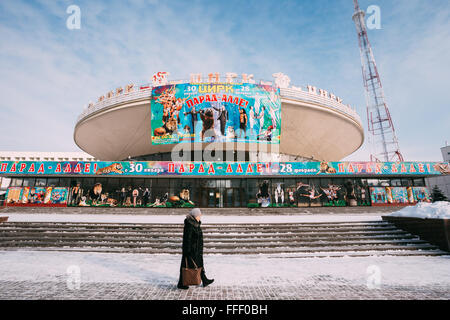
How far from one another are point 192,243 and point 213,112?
20.4 m

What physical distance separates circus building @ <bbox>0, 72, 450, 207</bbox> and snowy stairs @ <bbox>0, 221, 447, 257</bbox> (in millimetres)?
10030

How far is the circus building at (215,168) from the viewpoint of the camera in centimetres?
2219

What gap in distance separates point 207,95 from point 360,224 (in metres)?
18.3

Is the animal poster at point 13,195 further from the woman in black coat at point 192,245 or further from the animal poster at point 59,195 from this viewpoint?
the woman in black coat at point 192,245

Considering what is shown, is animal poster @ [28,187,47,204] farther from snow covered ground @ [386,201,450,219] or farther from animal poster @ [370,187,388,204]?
animal poster @ [370,187,388,204]

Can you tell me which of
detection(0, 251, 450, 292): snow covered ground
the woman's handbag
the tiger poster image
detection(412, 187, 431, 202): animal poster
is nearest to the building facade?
detection(412, 187, 431, 202): animal poster

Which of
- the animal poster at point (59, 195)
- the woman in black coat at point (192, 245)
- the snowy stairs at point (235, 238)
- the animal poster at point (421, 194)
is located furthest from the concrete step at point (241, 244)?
the animal poster at point (421, 194)

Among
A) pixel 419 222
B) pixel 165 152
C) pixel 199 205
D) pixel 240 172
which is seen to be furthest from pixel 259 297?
pixel 165 152

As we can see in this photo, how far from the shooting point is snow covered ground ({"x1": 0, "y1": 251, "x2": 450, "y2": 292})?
5.82 metres

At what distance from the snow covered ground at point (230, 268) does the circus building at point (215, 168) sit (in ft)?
44.9

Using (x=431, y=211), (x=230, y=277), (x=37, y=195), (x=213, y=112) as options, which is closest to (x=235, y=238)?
(x=230, y=277)

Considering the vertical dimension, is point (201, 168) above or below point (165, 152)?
below

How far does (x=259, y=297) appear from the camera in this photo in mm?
4562
